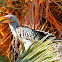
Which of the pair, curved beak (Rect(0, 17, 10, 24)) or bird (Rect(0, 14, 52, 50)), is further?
curved beak (Rect(0, 17, 10, 24))

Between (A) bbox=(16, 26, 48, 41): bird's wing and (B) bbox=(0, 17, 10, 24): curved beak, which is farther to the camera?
(B) bbox=(0, 17, 10, 24): curved beak

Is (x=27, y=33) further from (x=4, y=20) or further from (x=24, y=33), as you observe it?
(x=4, y=20)

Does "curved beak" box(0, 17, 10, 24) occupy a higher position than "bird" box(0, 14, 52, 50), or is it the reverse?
"curved beak" box(0, 17, 10, 24)

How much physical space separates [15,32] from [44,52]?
1791 mm

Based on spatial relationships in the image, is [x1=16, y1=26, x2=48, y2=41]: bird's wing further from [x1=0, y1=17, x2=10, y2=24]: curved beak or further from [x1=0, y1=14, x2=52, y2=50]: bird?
[x1=0, y1=17, x2=10, y2=24]: curved beak

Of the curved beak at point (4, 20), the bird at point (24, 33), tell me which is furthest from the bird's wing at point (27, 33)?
the curved beak at point (4, 20)

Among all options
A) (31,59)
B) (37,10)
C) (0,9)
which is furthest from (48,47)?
(0,9)

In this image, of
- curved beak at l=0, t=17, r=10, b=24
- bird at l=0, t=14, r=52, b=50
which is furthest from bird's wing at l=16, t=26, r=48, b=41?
curved beak at l=0, t=17, r=10, b=24

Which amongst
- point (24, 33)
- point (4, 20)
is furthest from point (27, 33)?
point (4, 20)

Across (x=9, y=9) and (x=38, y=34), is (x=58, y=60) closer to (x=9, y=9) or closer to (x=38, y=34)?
(x=38, y=34)

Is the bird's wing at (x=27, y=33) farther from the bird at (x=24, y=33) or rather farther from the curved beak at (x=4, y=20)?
the curved beak at (x=4, y=20)

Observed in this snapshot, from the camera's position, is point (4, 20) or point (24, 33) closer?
point (24, 33)

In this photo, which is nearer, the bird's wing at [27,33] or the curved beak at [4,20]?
the bird's wing at [27,33]

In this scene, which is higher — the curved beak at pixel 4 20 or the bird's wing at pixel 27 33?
the curved beak at pixel 4 20
